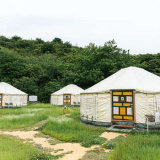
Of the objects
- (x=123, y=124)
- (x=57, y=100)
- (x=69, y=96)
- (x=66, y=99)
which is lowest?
(x=123, y=124)

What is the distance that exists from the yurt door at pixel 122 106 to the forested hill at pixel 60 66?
326 inches

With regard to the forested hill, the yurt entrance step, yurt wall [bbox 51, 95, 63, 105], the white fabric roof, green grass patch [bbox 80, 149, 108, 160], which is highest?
the forested hill

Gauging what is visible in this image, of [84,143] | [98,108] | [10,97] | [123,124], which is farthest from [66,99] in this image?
[84,143]

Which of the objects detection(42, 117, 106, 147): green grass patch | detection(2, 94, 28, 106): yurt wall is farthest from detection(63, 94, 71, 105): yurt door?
detection(42, 117, 106, 147): green grass patch

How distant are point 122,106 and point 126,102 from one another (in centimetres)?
26

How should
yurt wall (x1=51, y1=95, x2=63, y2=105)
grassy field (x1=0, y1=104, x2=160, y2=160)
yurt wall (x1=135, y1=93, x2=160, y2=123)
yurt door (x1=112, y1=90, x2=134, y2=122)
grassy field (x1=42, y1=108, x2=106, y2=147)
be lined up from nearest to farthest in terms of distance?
grassy field (x1=0, y1=104, x2=160, y2=160), grassy field (x1=42, y1=108, x2=106, y2=147), yurt wall (x1=135, y1=93, x2=160, y2=123), yurt door (x1=112, y1=90, x2=134, y2=122), yurt wall (x1=51, y1=95, x2=63, y2=105)

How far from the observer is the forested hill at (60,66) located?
56.0 feet

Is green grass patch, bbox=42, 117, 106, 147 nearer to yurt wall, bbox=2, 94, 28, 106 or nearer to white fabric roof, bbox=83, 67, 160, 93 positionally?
white fabric roof, bbox=83, 67, 160, 93

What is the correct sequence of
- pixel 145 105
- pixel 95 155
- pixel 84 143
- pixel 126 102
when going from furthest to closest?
pixel 126 102 < pixel 145 105 < pixel 84 143 < pixel 95 155

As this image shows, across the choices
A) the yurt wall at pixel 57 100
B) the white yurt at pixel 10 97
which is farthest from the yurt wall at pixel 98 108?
the white yurt at pixel 10 97

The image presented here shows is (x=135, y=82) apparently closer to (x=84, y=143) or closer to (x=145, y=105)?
(x=145, y=105)

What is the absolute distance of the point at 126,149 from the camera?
364 centimetres

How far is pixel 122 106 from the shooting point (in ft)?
23.5

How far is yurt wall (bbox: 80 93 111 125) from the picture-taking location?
24.1 feet
